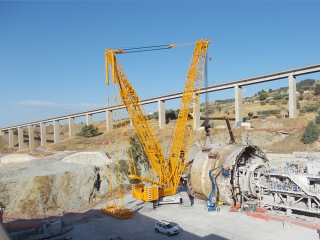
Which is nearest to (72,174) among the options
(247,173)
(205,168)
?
(205,168)

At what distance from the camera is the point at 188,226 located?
22016 mm

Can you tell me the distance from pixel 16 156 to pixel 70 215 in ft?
173

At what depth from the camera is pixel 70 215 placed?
2917 cm

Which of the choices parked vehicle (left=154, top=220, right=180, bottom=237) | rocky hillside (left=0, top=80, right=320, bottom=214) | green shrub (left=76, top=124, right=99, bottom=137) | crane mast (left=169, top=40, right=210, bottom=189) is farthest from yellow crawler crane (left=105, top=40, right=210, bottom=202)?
green shrub (left=76, top=124, right=99, bottom=137)

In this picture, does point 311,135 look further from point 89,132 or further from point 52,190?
point 89,132

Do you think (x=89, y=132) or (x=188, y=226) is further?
(x=89, y=132)

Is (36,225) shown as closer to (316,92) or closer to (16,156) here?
(16,156)

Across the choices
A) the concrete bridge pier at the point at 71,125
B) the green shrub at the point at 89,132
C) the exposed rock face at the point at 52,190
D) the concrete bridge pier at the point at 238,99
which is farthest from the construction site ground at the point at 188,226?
the concrete bridge pier at the point at 71,125

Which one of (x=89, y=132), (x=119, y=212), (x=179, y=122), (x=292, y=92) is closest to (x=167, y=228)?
(x=119, y=212)

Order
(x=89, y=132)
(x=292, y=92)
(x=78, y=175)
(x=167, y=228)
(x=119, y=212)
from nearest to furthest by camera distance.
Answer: (x=167, y=228) < (x=119, y=212) < (x=78, y=175) < (x=292, y=92) < (x=89, y=132)

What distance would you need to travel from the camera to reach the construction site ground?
19.5 meters

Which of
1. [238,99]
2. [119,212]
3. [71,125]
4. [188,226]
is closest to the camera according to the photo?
[188,226]

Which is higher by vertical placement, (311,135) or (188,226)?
(311,135)

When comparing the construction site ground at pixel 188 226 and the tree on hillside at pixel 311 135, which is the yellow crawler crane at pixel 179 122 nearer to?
the construction site ground at pixel 188 226
